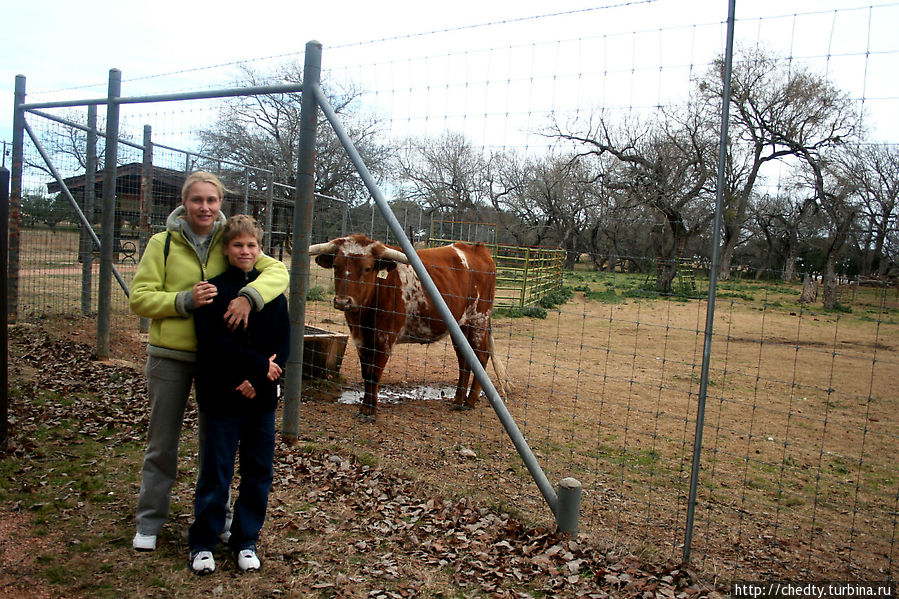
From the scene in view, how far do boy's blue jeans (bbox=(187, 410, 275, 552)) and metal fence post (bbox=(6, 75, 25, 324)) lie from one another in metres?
7.61

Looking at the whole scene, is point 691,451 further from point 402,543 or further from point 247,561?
point 247,561

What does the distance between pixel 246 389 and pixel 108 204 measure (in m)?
5.12

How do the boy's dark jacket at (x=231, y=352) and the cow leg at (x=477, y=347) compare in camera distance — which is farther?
the cow leg at (x=477, y=347)

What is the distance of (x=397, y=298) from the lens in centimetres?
683

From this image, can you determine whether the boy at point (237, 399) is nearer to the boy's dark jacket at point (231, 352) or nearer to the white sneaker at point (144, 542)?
the boy's dark jacket at point (231, 352)

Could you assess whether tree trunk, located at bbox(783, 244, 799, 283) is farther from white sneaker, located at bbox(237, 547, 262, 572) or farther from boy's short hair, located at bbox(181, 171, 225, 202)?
white sneaker, located at bbox(237, 547, 262, 572)

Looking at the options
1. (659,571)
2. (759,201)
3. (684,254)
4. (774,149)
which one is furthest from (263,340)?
(774,149)

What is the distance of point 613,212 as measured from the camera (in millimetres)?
5359

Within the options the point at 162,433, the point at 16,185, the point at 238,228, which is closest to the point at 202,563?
the point at 162,433

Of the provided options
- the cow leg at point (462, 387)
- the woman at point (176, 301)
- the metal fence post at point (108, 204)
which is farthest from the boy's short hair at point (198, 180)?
the metal fence post at point (108, 204)

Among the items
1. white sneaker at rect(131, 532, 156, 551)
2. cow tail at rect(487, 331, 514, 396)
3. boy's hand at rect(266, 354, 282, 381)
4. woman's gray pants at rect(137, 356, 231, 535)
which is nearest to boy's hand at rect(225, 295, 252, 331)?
boy's hand at rect(266, 354, 282, 381)

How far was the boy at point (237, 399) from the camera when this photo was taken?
3.13 metres

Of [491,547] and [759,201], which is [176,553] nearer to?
[491,547]

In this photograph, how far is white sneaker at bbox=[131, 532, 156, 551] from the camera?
11.1 ft
